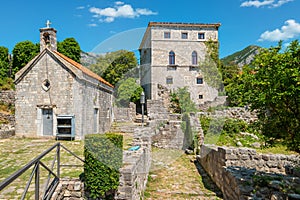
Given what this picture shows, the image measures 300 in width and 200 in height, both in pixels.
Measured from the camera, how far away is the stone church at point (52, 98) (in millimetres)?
11305

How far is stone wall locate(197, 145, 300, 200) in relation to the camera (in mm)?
4204

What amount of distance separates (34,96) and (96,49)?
258 inches

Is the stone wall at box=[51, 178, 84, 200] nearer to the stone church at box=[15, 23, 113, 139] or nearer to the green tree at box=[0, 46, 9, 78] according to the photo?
the stone church at box=[15, 23, 113, 139]

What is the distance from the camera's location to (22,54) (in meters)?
25.0

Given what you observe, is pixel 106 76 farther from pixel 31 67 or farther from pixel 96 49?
pixel 96 49

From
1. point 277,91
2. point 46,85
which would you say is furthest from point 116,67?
point 277,91

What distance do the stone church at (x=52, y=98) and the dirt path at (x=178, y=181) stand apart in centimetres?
489

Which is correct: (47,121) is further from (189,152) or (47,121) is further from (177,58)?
(177,58)

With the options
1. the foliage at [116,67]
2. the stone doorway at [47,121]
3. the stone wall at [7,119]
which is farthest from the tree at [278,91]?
the foliage at [116,67]

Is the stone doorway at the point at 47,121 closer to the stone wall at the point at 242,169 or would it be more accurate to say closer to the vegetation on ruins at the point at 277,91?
the stone wall at the point at 242,169

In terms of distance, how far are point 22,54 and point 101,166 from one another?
2583 cm

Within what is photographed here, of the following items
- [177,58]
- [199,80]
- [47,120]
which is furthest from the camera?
A: [199,80]

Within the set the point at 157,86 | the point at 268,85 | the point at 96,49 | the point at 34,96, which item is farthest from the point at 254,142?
the point at 34,96

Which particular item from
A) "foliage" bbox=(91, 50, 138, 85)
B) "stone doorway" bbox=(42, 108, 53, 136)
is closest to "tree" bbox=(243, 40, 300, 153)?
"stone doorway" bbox=(42, 108, 53, 136)
